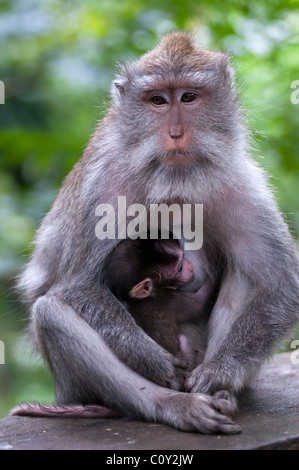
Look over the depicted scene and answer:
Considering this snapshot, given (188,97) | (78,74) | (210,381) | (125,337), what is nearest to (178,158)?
(188,97)

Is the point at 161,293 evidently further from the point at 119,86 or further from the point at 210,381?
the point at 119,86

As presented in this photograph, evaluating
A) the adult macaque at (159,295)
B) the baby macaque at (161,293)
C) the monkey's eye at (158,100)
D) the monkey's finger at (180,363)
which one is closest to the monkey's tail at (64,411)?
the adult macaque at (159,295)

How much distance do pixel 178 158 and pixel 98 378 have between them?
1.48 m

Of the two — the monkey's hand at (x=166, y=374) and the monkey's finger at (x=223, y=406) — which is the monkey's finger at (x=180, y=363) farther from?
the monkey's finger at (x=223, y=406)

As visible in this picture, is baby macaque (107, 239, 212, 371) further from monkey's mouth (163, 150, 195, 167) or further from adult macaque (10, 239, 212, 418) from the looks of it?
monkey's mouth (163, 150, 195, 167)

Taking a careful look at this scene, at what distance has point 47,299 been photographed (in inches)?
192

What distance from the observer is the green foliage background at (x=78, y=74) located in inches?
288

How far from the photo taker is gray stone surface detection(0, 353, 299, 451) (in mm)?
4004

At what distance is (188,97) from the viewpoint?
4969mm

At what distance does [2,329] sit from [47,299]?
375 centimetres

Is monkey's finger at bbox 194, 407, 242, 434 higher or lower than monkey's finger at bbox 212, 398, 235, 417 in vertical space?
lower

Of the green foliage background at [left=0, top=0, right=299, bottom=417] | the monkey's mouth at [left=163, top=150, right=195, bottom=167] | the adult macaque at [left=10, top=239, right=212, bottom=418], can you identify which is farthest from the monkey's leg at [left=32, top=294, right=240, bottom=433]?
the green foliage background at [left=0, top=0, right=299, bottom=417]

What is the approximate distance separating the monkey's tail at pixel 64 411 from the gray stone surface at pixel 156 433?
52 millimetres

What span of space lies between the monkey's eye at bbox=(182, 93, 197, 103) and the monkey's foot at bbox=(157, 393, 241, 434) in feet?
6.22
